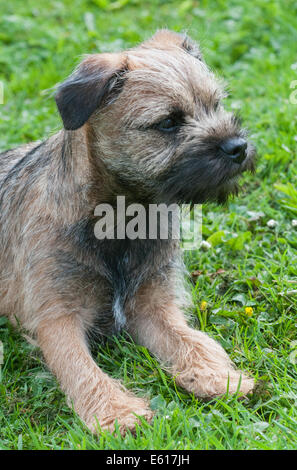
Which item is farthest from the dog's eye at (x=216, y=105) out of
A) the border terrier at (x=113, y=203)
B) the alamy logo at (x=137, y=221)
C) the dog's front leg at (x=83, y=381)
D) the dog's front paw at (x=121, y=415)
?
the dog's front paw at (x=121, y=415)

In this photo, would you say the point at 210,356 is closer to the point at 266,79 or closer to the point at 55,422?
the point at 55,422

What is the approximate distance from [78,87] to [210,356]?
1701 mm

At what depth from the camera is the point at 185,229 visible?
544cm

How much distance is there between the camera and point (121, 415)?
3740mm

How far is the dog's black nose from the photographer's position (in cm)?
388

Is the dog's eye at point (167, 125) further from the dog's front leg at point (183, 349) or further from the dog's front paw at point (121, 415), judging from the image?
the dog's front paw at point (121, 415)

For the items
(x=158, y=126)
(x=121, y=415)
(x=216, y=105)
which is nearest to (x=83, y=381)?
(x=121, y=415)

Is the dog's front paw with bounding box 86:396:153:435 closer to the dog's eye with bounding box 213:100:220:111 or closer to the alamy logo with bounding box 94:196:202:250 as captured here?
the alamy logo with bounding box 94:196:202:250

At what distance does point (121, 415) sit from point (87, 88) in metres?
1.77

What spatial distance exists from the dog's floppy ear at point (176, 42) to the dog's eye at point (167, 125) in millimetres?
723

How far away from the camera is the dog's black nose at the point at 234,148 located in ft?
12.7

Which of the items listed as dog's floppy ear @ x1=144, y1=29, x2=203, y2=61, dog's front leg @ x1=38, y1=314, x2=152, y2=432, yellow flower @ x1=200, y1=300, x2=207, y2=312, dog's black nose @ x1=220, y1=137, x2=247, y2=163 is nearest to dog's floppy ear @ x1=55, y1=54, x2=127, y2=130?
dog's floppy ear @ x1=144, y1=29, x2=203, y2=61

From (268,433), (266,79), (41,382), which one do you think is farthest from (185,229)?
(266,79)
